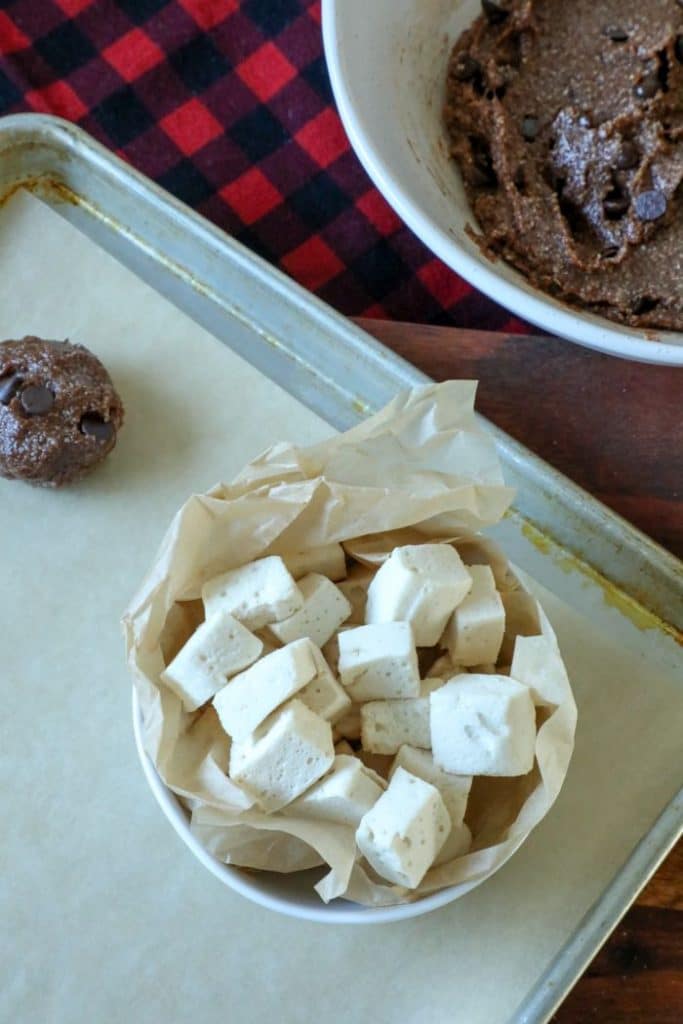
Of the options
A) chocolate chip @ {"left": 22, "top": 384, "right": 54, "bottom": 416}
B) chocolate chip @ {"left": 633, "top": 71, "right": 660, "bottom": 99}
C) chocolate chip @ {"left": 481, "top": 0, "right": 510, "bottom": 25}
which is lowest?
chocolate chip @ {"left": 633, "top": 71, "right": 660, "bottom": 99}

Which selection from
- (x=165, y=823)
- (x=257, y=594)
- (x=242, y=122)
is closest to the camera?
(x=257, y=594)

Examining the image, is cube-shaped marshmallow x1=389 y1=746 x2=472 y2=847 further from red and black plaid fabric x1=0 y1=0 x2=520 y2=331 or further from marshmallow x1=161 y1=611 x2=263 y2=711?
red and black plaid fabric x1=0 y1=0 x2=520 y2=331

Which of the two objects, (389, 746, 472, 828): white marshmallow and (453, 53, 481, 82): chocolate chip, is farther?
(453, 53, 481, 82): chocolate chip

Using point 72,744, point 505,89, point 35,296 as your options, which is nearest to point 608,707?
point 72,744

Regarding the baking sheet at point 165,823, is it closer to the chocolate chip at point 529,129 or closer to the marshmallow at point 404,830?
the marshmallow at point 404,830

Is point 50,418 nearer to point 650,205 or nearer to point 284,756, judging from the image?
point 284,756

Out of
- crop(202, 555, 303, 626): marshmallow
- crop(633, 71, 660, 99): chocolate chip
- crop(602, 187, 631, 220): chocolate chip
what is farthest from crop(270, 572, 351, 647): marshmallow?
crop(633, 71, 660, 99): chocolate chip

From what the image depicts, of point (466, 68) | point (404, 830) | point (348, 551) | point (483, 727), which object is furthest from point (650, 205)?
point (404, 830)
